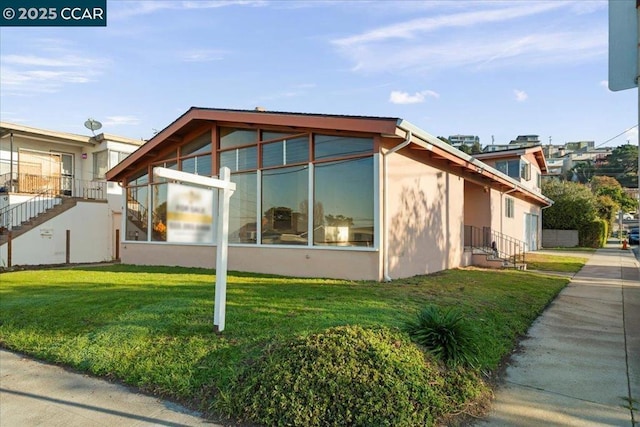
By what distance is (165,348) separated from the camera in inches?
183

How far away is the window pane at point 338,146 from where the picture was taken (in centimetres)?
912

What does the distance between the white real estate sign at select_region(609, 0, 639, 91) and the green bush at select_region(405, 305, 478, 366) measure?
268cm

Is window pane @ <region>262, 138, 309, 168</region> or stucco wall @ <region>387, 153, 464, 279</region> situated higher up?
window pane @ <region>262, 138, 309, 168</region>

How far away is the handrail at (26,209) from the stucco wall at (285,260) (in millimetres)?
6505

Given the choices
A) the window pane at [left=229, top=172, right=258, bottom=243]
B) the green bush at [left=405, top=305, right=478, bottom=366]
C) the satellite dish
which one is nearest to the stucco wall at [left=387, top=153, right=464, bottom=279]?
the window pane at [left=229, top=172, right=258, bottom=243]

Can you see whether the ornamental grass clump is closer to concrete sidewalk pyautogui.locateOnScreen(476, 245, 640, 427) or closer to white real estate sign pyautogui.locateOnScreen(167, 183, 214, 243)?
concrete sidewalk pyautogui.locateOnScreen(476, 245, 640, 427)

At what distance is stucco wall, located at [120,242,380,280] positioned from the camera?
9.15 metres

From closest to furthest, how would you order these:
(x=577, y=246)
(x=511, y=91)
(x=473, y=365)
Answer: (x=473, y=365) → (x=511, y=91) → (x=577, y=246)

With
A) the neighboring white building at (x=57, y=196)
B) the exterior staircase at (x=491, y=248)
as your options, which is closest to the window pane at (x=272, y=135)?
the exterior staircase at (x=491, y=248)

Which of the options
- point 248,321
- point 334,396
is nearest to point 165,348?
point 248,321

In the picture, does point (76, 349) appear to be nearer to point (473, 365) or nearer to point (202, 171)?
point (473, 365)

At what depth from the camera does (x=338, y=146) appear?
9.53 m

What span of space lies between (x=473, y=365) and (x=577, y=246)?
Answer: 28.5m

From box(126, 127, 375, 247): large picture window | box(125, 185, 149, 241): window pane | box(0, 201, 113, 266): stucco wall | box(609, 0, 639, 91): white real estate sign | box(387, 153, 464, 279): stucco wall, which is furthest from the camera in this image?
box(0, 201, 113, 266): stucco wall
